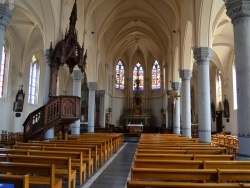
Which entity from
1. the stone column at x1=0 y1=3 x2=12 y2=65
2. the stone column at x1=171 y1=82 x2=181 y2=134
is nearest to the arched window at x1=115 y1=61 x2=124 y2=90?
the stone column at x1=171 y1=82 x2=181 y2=134

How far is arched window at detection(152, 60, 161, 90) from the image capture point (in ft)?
122

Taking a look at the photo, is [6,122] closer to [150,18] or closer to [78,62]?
[78,62]

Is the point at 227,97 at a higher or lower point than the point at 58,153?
higher

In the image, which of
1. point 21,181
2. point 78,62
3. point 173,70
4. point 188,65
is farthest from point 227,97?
point 21,181

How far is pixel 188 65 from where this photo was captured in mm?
16422

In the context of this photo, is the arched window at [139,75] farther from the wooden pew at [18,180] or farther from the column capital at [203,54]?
the wooden pew at [18,180]

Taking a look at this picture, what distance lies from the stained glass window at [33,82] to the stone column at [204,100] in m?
17.8

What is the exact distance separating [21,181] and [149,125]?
32790 millimetres

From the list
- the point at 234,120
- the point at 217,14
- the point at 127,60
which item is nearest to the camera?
the point at 217,14

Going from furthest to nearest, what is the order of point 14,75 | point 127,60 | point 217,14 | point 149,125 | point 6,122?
point 127,60 < point 149,125 < point 14,75 < point 6,122 < point 217,14

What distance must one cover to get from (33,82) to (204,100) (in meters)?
18.8

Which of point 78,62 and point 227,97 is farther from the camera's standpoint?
point 227,97

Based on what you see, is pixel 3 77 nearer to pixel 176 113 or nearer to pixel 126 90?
pixel 176 113

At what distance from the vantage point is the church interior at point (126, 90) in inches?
194
